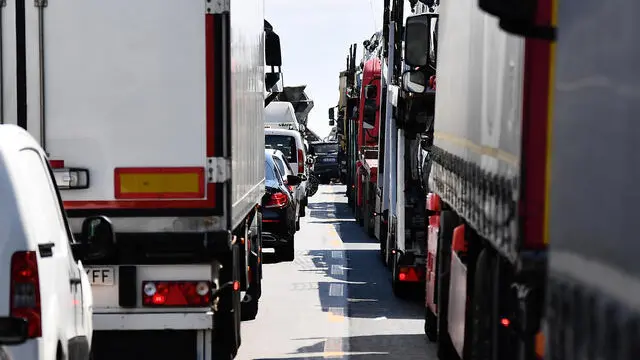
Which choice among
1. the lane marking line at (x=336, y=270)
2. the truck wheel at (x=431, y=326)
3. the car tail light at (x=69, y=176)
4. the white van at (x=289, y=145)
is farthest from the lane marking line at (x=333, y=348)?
the white van at (x=289, y=145)

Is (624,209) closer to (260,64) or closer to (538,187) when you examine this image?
(538,187)

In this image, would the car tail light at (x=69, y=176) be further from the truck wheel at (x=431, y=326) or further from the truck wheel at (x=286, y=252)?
the truck wheel at (x=286, y=252)

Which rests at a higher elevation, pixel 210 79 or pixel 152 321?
pixel 210 79

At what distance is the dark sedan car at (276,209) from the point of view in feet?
61.9

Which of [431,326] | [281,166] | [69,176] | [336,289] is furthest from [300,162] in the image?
[69,176]

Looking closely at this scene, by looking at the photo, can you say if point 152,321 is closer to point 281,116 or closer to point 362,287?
point 362,287

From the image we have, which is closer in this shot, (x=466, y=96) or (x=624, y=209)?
(x=624, y=209)

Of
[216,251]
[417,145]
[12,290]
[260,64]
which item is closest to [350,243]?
[417,145]

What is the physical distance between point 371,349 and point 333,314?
257 cm

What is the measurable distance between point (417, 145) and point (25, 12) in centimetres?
803

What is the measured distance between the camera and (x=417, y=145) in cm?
1548

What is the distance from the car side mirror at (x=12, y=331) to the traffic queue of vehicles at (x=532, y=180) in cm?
200

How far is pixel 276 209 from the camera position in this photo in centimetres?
1888

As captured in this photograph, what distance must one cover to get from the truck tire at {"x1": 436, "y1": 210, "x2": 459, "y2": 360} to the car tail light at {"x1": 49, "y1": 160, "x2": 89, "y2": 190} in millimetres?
2583
